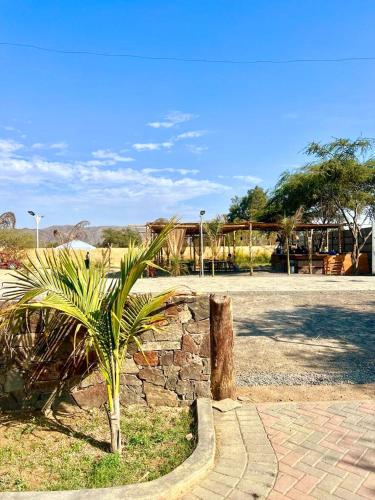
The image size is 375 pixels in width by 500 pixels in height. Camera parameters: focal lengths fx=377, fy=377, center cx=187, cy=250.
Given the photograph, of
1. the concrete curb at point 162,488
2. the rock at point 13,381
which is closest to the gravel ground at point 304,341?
the concrete curb at point 162,488

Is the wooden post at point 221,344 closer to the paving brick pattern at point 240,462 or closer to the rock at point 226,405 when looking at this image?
the rock at point 226,405

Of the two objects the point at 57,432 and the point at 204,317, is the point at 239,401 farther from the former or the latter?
the point at 57,432

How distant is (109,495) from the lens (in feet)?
6.70

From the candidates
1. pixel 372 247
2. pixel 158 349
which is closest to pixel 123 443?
pixel 158 349

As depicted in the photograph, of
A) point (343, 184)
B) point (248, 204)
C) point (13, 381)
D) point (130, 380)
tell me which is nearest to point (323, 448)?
point (130, 380)

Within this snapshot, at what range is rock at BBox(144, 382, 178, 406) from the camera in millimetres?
3320

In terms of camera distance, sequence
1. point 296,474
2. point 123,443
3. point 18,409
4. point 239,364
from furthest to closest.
Answer: point 239,364 → point 18,409 → point 123,443 → point 296,474

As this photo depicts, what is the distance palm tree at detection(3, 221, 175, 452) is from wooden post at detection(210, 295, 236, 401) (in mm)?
798

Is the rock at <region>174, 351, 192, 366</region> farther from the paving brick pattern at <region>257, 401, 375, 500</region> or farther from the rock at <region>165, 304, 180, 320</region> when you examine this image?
the paving brick pattern at <region>257, 401, 375, 500</region>

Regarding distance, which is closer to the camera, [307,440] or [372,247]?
[307,440]

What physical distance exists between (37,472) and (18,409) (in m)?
0.95

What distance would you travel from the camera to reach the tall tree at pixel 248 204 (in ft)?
132

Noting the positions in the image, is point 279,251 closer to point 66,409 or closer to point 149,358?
point 149,358

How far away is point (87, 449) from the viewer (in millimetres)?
2668
